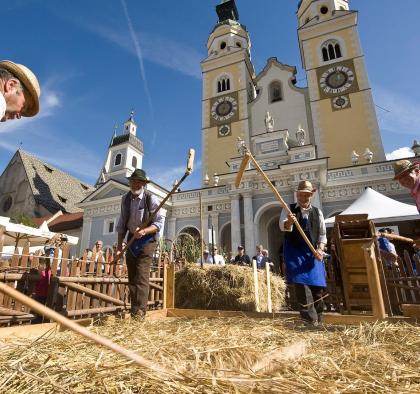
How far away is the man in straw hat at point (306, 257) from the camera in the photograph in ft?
11.4

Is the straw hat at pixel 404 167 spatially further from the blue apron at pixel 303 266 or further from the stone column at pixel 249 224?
the stone column at pixel 249 224

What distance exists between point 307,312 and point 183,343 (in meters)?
2.03

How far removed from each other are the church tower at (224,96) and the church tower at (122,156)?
1545cm

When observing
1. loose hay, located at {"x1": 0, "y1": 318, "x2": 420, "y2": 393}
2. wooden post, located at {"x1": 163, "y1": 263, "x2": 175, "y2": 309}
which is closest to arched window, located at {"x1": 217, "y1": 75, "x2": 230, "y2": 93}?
wooden post, located at {"x1": 163, "y1": 263, "x2": 175, "y2": 309}

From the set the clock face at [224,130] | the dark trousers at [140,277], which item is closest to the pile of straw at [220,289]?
the dark trousers at [140,277]

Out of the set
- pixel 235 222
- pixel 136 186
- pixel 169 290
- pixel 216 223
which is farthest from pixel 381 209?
pixel 216 223

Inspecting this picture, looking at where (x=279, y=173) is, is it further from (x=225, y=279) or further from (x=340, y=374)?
(x=340, y=374)

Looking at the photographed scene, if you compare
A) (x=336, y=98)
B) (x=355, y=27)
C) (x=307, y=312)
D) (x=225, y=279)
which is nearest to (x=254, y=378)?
(x=307, y=312)

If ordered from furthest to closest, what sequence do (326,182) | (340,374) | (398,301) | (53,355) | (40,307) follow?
(326,182), (398,301), (53,355), (340,374), (40,307)

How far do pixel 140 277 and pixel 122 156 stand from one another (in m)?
37.8

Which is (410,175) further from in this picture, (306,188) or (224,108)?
(224,108)

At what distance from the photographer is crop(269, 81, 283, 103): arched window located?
81.3 ft

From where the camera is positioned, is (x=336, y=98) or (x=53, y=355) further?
(x=336, y=98)

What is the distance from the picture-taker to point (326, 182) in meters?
15.8
